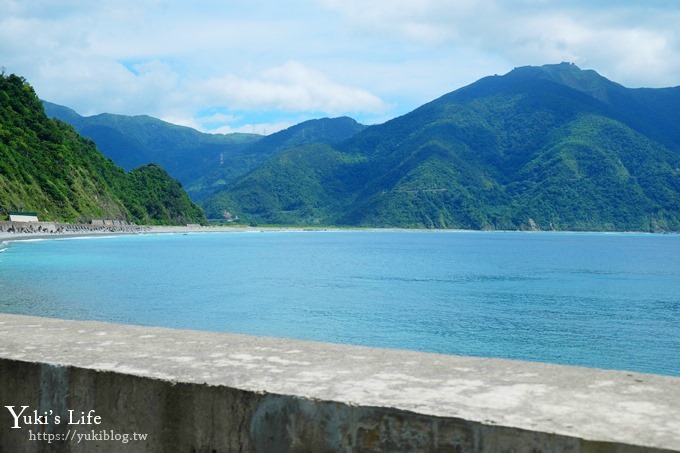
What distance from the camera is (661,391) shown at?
9.33ft

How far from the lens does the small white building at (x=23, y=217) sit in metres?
87.2

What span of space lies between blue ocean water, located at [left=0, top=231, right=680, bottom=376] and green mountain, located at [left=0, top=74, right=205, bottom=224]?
30618mm

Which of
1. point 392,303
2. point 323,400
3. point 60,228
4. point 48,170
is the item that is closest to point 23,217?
point 60,228

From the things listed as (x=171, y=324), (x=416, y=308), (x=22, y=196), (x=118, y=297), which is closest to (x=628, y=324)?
(x=416, y=308)

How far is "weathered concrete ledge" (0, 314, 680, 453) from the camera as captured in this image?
246cm

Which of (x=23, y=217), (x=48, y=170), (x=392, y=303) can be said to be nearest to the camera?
(x=392, y=303)

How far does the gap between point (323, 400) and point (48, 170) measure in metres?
106

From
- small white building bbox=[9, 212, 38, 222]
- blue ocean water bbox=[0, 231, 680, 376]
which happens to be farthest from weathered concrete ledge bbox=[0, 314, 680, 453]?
small white building bbox=[9, 212, 38, 222]

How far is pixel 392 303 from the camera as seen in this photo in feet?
124

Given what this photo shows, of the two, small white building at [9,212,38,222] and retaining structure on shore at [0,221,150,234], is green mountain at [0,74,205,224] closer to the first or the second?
small white building at [9,212,38,222]

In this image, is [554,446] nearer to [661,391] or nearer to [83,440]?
[661,391]

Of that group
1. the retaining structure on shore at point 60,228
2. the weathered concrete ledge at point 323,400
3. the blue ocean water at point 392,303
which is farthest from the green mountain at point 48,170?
the weathered concrete ledge at point 323,400

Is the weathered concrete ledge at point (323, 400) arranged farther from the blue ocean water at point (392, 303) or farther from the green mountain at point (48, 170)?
the green mountain at point (48, 170)

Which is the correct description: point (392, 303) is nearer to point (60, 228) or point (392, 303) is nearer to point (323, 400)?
point (323, 400)
